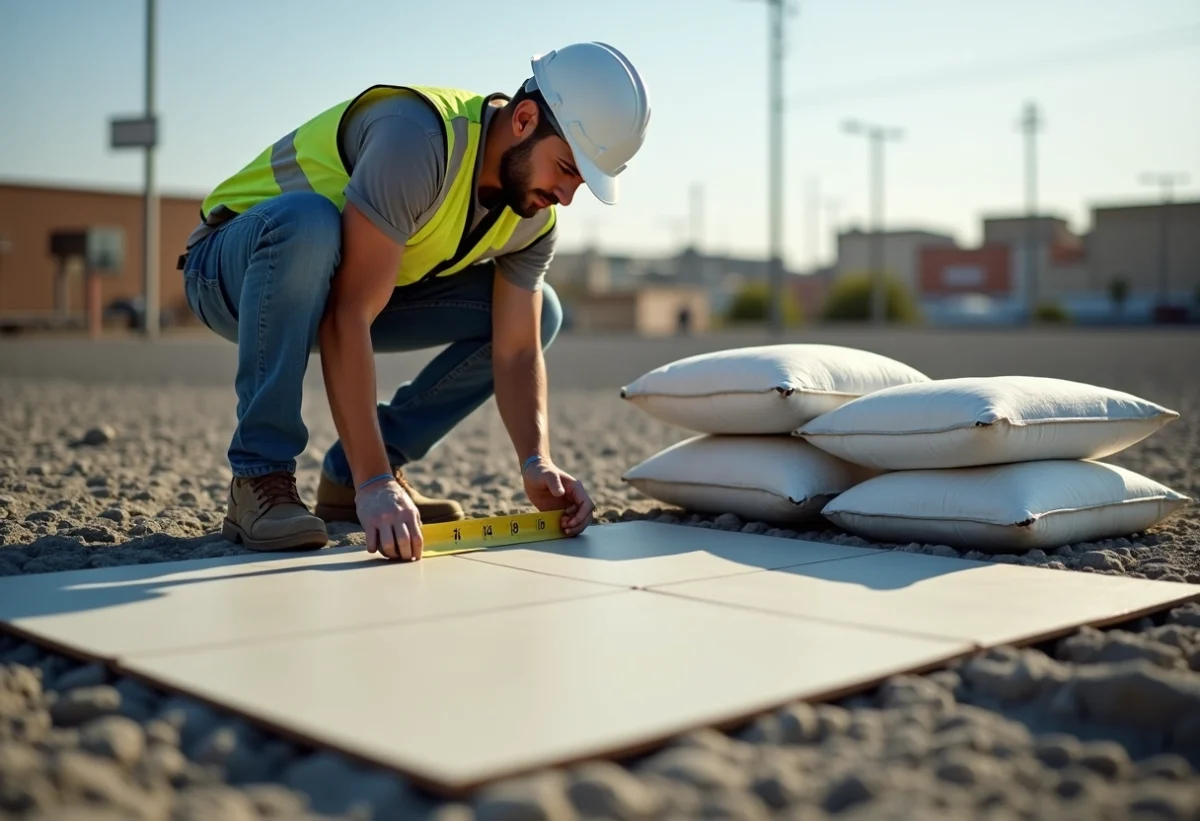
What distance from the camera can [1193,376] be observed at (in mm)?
11383

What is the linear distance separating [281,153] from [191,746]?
208cm

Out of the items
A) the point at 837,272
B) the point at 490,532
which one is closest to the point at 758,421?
the point at 490,532

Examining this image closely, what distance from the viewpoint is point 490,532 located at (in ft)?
10.8

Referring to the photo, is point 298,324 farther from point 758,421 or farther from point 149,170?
point 149,170

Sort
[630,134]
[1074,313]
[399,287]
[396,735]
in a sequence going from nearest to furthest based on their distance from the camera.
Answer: [396,735] < [630,134] < [399,287] < [1074,313]

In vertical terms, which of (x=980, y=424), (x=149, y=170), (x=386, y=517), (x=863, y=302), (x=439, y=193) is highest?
(x=863, y=302)

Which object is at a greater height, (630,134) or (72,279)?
(72,279)

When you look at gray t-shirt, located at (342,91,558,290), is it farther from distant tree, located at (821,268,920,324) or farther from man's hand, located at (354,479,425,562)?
distant tree, located at (821,268,920,324)

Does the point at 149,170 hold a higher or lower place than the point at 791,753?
higher

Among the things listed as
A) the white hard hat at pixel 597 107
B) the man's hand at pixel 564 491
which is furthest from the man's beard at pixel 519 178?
the man's hand at pixel 564 491

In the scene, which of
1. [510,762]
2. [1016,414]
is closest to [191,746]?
[510,762]

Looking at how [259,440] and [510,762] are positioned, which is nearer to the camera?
[510,762]

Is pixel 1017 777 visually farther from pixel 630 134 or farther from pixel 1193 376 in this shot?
pixel 1193 376

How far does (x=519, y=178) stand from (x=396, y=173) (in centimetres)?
35
